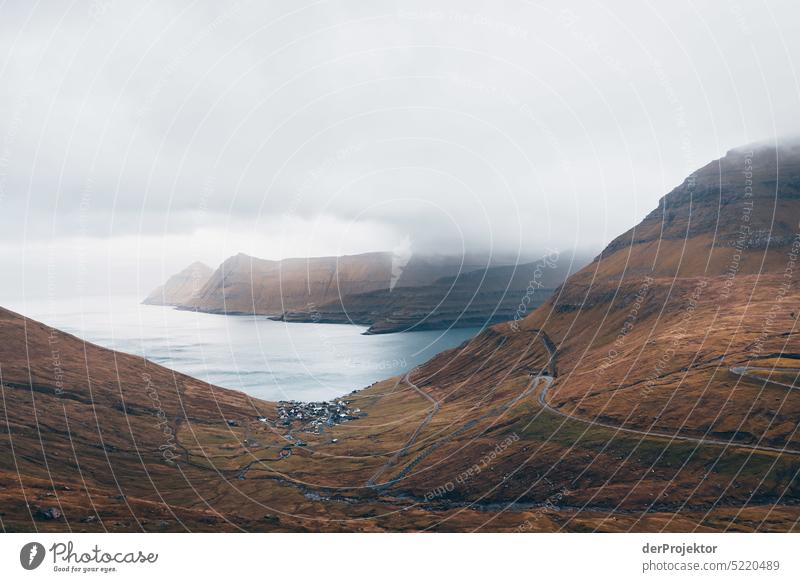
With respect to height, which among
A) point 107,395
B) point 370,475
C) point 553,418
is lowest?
point 370,475

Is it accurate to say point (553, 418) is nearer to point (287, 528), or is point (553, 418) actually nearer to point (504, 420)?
point (504, 420)

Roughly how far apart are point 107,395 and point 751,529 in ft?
559

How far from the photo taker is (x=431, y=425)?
165m

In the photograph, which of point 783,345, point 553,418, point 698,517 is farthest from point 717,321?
point 698,517

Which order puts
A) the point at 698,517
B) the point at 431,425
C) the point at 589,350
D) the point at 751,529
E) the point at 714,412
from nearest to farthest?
the point at 751,529 < the point at 698,517 < the point at 714,412 < the point at 431,425 < the point at 589,350
